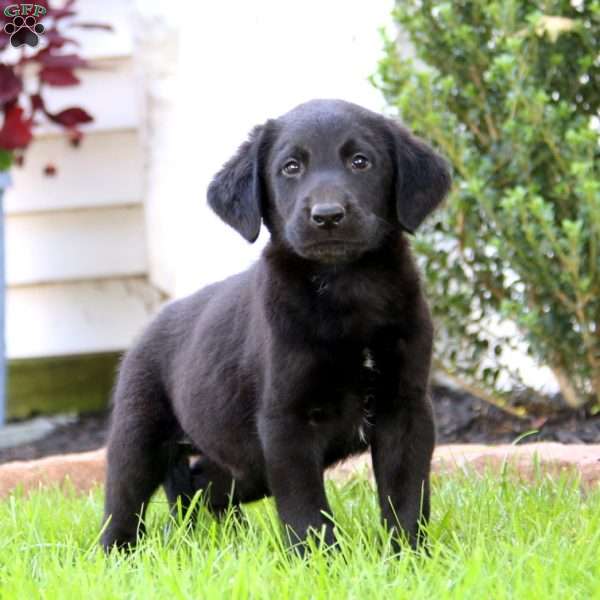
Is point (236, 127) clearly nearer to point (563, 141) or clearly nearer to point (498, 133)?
point (498, 133)

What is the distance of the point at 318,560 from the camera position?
2.65m

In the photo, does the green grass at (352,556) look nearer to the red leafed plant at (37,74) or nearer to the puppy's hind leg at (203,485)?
the puppy's hind leg at (203,485)

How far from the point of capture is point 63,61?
5633 mm

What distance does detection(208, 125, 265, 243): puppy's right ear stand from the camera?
3252 mm

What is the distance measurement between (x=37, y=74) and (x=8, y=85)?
19 cm

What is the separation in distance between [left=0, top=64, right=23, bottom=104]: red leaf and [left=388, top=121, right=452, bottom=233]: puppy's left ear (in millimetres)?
2800

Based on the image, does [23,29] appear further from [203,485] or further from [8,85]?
[203,485]

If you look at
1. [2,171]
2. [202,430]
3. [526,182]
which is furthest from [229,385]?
[2,171]

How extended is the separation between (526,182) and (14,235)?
3014mm

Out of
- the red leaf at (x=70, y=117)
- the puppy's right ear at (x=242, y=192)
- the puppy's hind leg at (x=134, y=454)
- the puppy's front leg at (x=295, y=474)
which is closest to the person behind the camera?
the puppy's front leg at (x=295, y=474)

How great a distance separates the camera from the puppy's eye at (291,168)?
3.16m

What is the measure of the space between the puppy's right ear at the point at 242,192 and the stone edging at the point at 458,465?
3.36 feet

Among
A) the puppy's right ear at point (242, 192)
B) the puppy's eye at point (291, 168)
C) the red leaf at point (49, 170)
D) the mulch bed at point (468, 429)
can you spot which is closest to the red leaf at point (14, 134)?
the red leaf at point (49, 170)

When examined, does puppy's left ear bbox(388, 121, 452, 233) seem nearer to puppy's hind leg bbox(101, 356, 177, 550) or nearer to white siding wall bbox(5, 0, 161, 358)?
puppy's hind leg bbox(101, 356, 177, 550)
